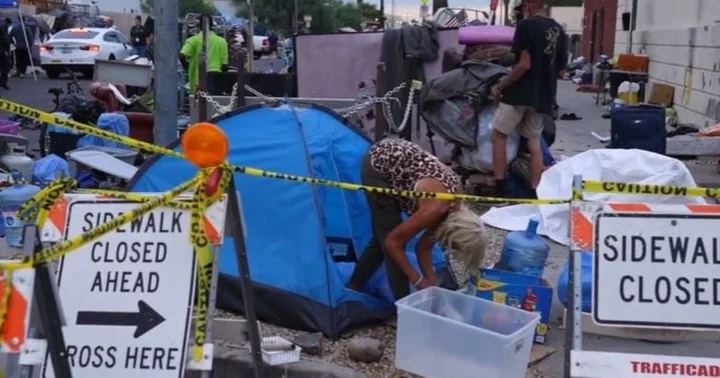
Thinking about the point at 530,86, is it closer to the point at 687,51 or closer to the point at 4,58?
the point at 687,51

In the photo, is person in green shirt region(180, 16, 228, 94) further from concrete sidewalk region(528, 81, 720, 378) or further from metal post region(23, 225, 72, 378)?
metal post region(23, 225, 72, 378)

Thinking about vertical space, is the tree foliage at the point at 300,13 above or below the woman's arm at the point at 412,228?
above

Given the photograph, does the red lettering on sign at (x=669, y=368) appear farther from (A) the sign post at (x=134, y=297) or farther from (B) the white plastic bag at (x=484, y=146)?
(B) the white plastic bag at (x=484, y=146)

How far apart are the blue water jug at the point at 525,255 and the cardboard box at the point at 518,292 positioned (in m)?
0.23

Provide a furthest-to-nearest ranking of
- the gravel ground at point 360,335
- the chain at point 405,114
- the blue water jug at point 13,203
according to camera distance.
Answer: the chain at point 405,114 < the blue water jug at point 13,203 < the gravel ground at point 360,335

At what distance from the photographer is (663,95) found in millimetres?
15734

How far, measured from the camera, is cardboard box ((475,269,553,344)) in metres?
5.14

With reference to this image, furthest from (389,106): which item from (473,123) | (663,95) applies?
(663,95)

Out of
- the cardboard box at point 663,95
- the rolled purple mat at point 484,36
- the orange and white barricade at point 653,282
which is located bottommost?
the cardboard box at point 663,95

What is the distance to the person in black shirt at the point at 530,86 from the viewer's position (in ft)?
25.8

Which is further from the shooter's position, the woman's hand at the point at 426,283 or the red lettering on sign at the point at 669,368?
the woman's hand at the point at 426,283

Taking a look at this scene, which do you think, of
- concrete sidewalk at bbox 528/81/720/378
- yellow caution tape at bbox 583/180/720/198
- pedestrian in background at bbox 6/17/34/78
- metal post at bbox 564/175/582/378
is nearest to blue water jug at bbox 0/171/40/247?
concrete sidewalk at bbox 528/81/720/378

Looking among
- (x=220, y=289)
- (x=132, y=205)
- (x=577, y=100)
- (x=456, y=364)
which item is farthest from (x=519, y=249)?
(x=577, y=100)

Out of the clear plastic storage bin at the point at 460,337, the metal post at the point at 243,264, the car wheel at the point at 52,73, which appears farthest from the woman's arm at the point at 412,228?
the car wheel at the point at 52,73
